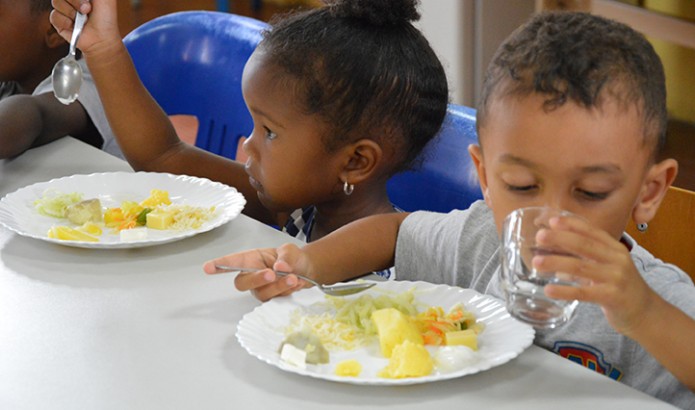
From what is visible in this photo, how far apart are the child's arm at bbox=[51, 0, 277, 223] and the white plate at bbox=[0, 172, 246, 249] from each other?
9.2 inches

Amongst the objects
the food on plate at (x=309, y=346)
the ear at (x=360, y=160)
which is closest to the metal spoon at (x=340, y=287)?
the food on plate at (x=309, y=346)

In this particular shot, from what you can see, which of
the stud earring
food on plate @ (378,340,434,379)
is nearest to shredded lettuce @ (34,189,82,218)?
the stud earring

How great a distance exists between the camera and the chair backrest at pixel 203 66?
213 centimetres

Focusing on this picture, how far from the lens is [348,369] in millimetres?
970

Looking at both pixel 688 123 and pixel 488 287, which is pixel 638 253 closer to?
pixel 488 287

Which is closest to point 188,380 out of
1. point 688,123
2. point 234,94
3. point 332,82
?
point 332,82

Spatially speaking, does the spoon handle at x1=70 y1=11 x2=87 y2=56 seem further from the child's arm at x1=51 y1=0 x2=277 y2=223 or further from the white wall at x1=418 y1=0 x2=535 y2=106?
the white wall at x1=418 y1=0 x2=535 y2=106

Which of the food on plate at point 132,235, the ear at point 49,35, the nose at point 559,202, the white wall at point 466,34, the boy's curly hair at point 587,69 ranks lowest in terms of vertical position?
the white wall at point 466,34

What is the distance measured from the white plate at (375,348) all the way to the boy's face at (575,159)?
12 centimetres

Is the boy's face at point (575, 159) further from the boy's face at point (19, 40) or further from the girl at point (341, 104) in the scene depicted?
the boy's face at point (19, 40)

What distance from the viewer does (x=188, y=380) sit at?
0.97m

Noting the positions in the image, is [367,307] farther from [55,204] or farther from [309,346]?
[55,204]

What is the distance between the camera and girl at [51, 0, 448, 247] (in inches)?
60.3

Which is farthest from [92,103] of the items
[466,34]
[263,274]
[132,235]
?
[466,34]
